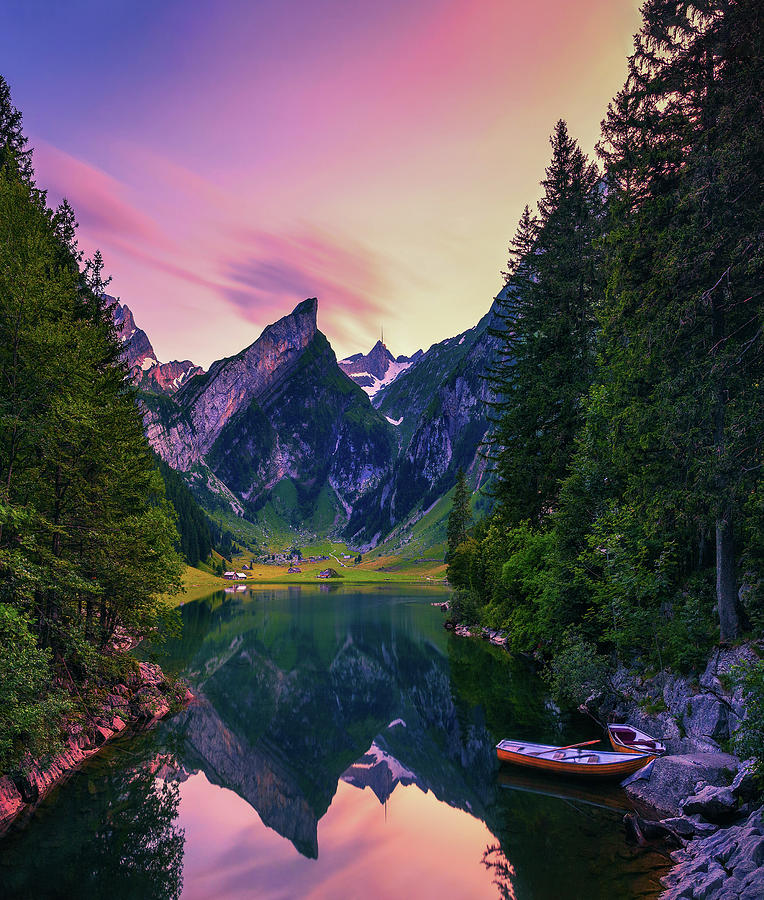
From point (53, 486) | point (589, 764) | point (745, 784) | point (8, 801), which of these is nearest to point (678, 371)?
point (745, 784)

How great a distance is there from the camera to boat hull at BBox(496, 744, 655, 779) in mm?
22969

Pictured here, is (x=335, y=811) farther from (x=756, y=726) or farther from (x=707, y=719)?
(x=756, y=726)

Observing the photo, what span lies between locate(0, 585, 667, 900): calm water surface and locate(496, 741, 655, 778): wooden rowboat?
2.27 feet

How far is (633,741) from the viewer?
24.7m

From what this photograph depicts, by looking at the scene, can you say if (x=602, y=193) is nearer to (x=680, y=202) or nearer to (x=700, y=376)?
(x=680, y=202)

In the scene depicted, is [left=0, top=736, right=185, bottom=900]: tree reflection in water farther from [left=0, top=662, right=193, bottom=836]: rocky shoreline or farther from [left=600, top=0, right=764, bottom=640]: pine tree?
[left=600, top=0, right=764, bottom=640]: pine tree

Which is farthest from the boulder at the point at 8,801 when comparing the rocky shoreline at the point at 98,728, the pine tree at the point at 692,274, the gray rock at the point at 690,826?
the pine tree at the point at 692,274

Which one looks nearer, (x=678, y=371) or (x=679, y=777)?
(x=679, y=777)

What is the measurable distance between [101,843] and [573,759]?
19788 millimetres

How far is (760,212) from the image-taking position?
1961cm

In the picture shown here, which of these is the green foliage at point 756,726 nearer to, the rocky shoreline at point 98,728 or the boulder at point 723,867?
the boulder at point 723,867

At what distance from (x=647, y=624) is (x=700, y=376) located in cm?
1409

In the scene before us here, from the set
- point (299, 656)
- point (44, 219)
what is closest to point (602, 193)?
point (44, 219)

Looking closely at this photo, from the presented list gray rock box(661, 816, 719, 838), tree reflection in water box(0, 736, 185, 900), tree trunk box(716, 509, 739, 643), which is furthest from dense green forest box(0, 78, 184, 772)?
tree trunk box(716, 509, 739, 643)
